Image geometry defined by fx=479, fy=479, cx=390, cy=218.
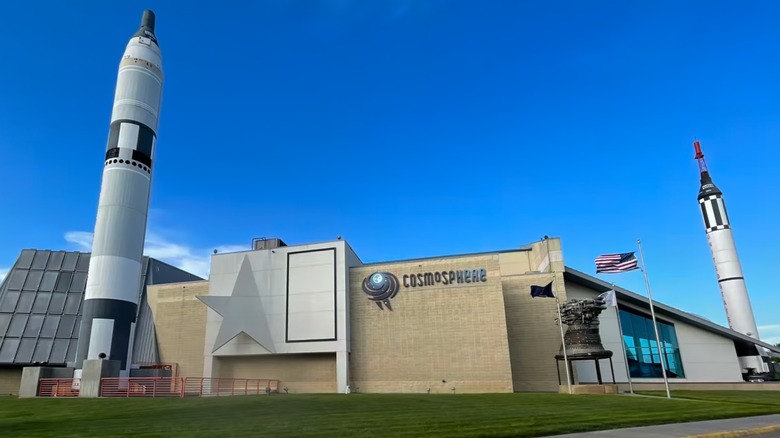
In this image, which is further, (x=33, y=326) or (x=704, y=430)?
(x=33, y=326)

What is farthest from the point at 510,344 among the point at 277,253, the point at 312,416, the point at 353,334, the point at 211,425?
the point at 211,425

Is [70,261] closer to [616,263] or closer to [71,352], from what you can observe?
[71,352]

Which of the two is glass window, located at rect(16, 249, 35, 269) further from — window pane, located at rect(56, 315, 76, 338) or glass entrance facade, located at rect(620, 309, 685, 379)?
glass entrance facade, located at rect(620, 309, 685, 379)

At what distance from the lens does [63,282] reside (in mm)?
41969

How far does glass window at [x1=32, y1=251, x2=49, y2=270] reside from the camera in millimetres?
42875

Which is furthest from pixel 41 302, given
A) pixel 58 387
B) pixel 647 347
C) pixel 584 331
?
pixel 647 347

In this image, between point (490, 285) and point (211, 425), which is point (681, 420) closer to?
point (211, 425)

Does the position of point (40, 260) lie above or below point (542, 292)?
above

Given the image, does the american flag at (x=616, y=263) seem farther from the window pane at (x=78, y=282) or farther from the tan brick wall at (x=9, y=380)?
the tan brick wall at (x=9, y=380)

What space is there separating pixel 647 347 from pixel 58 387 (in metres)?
43.7

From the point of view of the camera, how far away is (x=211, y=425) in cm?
1310

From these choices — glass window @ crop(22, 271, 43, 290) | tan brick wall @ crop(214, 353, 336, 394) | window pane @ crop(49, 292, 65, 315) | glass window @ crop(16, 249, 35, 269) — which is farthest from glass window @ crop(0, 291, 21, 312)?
tan brick wall @ crop(214, 353, 336, 394)

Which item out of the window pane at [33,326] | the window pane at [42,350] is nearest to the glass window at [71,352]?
the window pane at [42,350]

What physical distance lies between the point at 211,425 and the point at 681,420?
13.9 m
